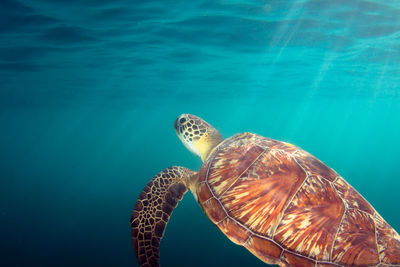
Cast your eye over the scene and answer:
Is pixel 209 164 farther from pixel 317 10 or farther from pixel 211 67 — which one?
pixel 211 67

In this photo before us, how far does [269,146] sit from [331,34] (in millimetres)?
9218

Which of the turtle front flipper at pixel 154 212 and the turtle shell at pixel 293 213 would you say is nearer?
the turtle shell at pixel 293 213

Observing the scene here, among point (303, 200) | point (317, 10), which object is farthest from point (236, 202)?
point (317, 10)

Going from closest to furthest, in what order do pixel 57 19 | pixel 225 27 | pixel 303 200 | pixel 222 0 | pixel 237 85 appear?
1. pixel 303 200
2. pixel 222 0
3. pixel 57 19
4. pixel 225 27
5. pixel 237 85

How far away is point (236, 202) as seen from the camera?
2.43 m

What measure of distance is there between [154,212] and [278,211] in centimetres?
145

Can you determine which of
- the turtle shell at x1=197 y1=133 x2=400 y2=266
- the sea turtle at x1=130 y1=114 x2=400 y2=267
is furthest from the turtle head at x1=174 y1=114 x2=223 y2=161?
the turtle shell at x1=197 y1=133 x2=400 y2=266

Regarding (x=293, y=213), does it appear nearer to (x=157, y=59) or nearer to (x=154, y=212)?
(x=154, y=212)

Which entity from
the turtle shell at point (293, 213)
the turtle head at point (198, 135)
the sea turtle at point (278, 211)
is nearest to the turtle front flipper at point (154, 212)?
the sea turtle at point (278, 211)

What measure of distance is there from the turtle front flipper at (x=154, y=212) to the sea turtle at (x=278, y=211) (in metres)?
0.01

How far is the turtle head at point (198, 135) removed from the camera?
4066mm

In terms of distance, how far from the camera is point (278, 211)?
2.24 metres

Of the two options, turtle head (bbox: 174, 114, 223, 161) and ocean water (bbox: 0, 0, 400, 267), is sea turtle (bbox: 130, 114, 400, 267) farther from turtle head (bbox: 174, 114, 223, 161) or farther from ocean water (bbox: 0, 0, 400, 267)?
ocean water (bbox: 0, 0, 400, 267)

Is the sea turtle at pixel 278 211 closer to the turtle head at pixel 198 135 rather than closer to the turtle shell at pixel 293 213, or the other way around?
the turtle shell at pixel 293 213
